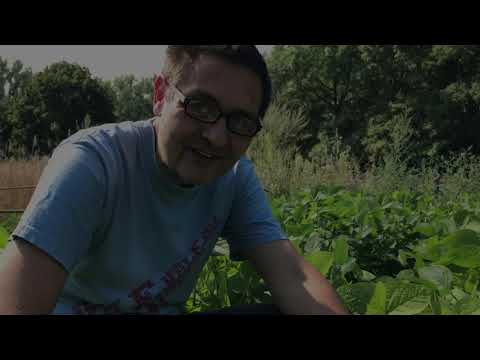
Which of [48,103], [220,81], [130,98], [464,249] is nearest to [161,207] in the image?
[220,81]

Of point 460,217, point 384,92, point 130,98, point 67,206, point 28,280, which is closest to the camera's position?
point 28,280

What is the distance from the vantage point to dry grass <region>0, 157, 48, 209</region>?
7898 mm

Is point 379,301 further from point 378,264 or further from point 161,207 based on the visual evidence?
point 378,264

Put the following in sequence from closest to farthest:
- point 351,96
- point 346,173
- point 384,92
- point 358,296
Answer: point 358,296
point 346,173
point 384,92
point 351,96

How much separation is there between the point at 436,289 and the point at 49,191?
42.4 inches

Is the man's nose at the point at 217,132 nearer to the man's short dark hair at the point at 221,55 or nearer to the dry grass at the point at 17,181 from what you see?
the man's short dark hair at the point at 221,55

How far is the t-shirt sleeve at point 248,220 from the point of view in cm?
171

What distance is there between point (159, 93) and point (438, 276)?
1.01 m

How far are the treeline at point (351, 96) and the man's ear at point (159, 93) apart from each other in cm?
2068

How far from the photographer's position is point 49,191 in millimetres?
1184

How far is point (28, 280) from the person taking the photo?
3.58 ft

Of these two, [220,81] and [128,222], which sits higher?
[220,81]
